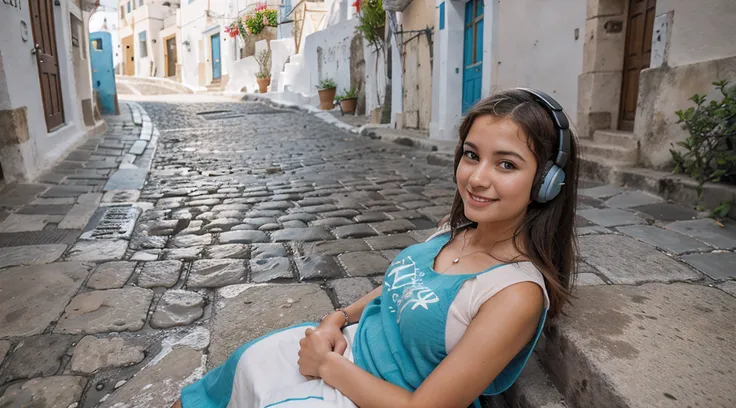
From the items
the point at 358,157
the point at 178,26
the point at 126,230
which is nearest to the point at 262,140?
the point at 358,157

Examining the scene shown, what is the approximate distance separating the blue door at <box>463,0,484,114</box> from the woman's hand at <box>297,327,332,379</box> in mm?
7659

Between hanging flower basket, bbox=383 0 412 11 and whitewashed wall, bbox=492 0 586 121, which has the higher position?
hanging flower basket, bbox=383 0 412 11

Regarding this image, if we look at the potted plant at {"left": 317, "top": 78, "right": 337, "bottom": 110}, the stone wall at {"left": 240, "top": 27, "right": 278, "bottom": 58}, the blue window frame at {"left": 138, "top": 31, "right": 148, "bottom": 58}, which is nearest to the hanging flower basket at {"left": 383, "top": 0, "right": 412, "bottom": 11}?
the potted plant at {"left": 317, "top": 78, "right": 337, "bottom": 110}

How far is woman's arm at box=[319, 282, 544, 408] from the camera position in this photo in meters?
1.22

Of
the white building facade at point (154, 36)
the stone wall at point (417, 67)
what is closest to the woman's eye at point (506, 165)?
the stone wall at point (417, 67)

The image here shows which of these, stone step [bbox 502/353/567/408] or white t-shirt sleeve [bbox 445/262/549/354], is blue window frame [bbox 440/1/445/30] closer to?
stone step [bbox 502/353/567/408]

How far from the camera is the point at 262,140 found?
10445mm

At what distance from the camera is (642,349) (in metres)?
1.55

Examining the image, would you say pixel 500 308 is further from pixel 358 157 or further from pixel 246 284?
pixel 358 157

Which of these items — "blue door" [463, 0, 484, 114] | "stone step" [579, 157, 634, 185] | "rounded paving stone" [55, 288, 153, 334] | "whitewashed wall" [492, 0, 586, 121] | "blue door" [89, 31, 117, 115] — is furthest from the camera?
"blue door" [89, 31, 117, 115]

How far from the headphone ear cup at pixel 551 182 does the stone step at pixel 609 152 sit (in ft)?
11.8

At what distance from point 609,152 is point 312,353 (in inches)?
188

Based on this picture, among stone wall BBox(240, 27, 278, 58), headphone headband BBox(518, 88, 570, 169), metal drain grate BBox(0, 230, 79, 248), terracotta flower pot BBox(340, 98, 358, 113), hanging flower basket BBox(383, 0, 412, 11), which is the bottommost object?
metal drain grate BBox(0, 230, 79, 248)

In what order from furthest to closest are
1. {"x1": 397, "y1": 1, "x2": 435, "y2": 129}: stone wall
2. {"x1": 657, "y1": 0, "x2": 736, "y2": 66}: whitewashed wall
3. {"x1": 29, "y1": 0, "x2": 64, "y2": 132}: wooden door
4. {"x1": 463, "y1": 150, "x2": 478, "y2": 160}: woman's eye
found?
{"x1": 397, "y1": 1, "x2": 435, "y2": 129}: stone wall
{"x1": 29, "y1": 0, "x2": 64, "y2": 132}: wooden door
{"x1": 657, "y1": 0, "x2": 736, "y2": 66}: whitewashed wall
{"x1": 463, "y1": 150, "x2": 478, "y2": 160}: woman's eye
